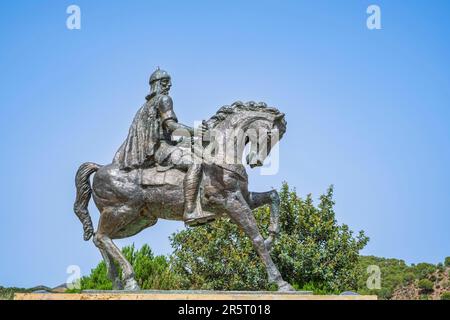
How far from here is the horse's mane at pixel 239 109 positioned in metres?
12.0

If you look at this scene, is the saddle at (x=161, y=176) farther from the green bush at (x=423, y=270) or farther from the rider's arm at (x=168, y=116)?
the green bush at (x=423, y=270)

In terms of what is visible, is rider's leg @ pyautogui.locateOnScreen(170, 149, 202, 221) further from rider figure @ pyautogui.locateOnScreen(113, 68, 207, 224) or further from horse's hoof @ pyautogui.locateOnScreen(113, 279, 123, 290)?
horse's hoof @ pyautogui.locateOnScreen(113, 279, 123, 290)

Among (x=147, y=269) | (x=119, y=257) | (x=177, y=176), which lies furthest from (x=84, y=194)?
(x=147, y=269)

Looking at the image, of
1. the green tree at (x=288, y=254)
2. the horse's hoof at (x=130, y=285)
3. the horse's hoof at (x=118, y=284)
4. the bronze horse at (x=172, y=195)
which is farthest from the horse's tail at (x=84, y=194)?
the green tree at (x=288, y=254)

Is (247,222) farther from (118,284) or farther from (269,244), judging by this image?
(118,284)

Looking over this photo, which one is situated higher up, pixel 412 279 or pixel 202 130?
pixel 412 279

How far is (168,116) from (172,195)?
1351 millimetres

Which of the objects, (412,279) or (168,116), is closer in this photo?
(168,116)

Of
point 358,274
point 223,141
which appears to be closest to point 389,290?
point 358,274

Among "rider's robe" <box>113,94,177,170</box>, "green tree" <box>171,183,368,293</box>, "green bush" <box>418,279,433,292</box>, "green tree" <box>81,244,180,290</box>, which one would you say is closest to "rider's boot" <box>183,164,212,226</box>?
"rider's robe" <box>113,94,177,170</box>

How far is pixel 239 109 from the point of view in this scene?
12.0m
